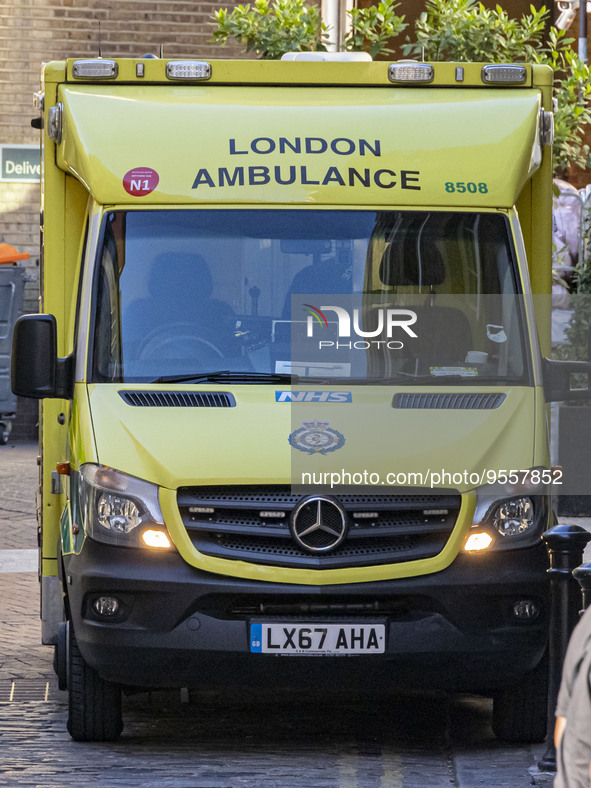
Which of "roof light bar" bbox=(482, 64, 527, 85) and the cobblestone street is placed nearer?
the cobblestone street

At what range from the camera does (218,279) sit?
6332 mm

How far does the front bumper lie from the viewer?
571 cm

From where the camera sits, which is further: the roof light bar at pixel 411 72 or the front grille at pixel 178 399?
the roof light bar at pixel 411 72

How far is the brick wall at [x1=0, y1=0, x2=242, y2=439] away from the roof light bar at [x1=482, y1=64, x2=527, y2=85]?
1245 centimetres

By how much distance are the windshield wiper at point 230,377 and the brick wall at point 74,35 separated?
43.4ft

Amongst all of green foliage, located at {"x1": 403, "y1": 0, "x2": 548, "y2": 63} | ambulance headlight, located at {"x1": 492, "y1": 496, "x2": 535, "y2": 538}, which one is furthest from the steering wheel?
green foliage, located at {"x1": 403, "y1": 0, "x2": 548, "y2": 63}

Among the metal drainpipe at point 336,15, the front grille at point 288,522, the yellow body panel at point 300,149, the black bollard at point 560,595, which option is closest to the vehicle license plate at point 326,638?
the front grille at point 288,522

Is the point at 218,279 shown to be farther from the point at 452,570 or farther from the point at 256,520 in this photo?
the point at 452,570

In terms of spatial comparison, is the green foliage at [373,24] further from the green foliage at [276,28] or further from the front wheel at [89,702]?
the front wheel at [89,702]

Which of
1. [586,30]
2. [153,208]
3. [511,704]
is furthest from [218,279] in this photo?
[586,30]

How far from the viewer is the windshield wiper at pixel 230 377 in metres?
6.16

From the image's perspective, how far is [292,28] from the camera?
1315 centimetres

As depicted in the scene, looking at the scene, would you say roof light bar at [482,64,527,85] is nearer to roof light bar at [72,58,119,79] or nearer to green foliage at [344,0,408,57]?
roof light bar at [72,58,119,79]

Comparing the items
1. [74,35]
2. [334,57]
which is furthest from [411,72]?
[74,35]
